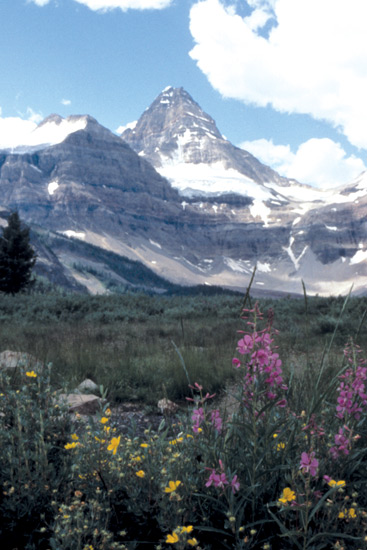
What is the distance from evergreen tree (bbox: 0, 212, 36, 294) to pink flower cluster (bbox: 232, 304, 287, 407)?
36395 millimetres

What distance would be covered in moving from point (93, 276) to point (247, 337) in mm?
167836

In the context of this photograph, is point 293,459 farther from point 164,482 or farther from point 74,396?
point 74,396

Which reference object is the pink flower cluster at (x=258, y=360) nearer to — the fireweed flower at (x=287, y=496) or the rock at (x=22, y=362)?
the fireweed flower at (x=287, y=496)

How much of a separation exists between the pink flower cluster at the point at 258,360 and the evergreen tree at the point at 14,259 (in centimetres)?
3639

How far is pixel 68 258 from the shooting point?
188 m

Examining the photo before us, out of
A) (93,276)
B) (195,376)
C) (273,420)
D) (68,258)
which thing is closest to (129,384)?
(195,376)

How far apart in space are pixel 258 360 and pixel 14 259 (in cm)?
3692

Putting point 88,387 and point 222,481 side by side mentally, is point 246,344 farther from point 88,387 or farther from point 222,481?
point 88,387

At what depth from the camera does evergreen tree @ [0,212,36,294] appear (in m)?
36.1

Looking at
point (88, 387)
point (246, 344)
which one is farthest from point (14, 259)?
point (246, 344)

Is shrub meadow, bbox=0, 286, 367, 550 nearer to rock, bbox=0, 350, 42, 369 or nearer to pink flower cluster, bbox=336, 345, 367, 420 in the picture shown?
pink flower cluster, bbox=336, 345, 367, 420

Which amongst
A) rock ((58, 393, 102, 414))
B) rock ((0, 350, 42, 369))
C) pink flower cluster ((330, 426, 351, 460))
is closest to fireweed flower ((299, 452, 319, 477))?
pink flower cluster ((330, 426, 351, 460))

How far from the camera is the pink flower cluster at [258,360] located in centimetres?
186

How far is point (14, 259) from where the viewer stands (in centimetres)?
3619
